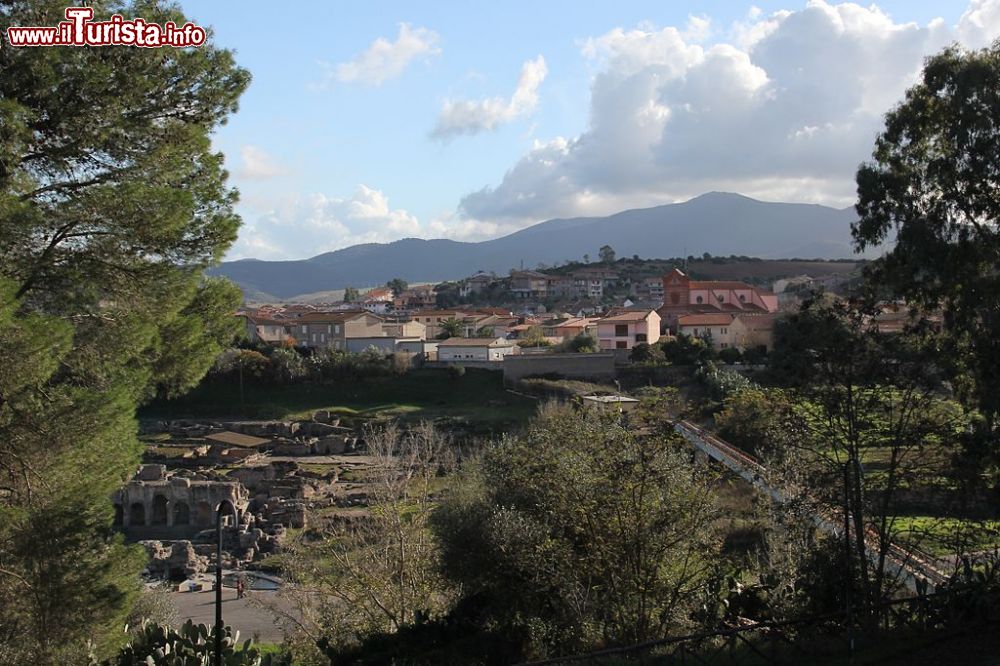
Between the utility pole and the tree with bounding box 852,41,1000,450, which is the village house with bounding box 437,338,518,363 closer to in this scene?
the tree with bounding box 852,41,1000,450

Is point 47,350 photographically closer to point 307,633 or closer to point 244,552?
point 307,633

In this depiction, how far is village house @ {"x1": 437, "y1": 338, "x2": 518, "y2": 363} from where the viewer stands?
65.1m

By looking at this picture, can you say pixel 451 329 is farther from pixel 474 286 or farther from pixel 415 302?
pixel 474 286

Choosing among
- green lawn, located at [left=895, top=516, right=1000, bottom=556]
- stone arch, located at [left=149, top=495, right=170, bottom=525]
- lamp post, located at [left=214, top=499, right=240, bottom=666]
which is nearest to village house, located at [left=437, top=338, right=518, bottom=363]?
stone arch, located at [left=149, top=495, right=170, bottom=525]

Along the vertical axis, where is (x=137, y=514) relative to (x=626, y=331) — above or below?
below

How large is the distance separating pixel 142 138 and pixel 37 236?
5.90 feet

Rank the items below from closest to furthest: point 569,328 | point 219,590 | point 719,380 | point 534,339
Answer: point 219,590 < point 719,380 < point 534,339 < point 569,328

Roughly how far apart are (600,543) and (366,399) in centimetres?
4857

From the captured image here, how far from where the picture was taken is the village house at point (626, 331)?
2591 inches

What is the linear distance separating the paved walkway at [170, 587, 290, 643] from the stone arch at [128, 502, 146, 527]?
37.8ft

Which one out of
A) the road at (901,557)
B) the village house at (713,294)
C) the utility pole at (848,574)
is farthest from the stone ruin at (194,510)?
the village house at (713,294)

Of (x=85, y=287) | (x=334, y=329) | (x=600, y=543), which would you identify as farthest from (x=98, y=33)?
(x=334, y=329)

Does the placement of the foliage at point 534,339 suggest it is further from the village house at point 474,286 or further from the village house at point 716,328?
the village house at point 474,286

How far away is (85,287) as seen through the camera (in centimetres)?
1048
